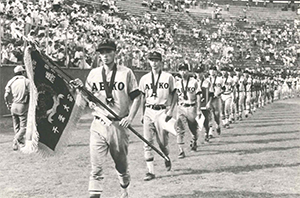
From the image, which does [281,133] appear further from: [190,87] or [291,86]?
[291,86]

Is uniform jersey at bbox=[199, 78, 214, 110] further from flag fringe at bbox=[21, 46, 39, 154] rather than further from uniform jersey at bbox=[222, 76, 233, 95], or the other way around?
flag fringe at bbox=[21, 46, 39, 154]

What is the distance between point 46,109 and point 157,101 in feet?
9.99

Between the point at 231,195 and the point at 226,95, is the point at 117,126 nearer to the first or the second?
the point at 231,195

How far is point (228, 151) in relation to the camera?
10875 millimetres

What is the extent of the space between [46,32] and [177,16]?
28.6m

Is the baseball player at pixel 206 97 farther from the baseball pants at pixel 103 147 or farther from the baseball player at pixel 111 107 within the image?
the baseball pants at pixel 103 147

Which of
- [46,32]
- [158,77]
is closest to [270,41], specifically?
[46,32]

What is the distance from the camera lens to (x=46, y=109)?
5.67 metres

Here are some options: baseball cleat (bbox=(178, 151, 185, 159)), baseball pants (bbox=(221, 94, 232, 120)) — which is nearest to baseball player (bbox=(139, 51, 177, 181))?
baseball cleat (bbox=(178, 151, 185, 159))

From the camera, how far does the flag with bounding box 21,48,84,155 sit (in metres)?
5.54

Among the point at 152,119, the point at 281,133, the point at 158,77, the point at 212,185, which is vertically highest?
the point at 158,77

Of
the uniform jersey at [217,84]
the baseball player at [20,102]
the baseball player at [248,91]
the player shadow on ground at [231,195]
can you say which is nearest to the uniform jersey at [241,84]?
the baseball player at [248,91]

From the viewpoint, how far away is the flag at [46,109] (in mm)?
5539

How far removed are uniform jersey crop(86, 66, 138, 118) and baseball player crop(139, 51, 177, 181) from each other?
7.20 feet
